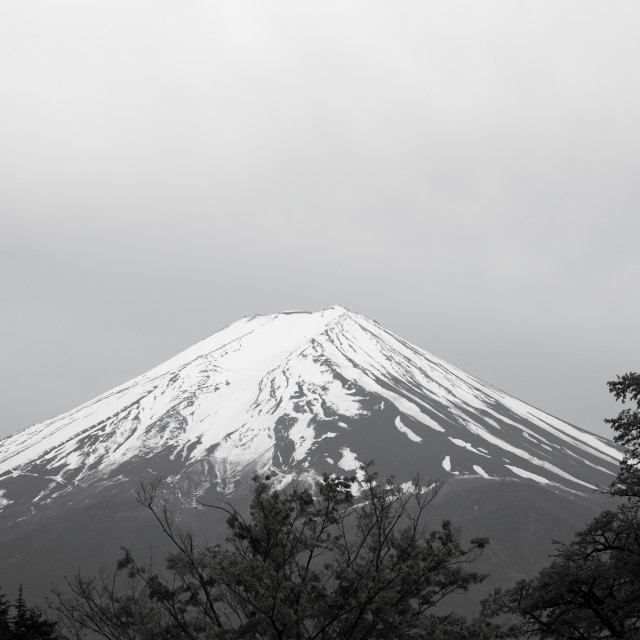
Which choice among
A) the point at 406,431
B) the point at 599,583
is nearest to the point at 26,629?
the point at 599,583

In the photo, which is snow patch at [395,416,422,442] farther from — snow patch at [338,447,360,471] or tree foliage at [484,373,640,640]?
tree foliage at [484,373,640,640]

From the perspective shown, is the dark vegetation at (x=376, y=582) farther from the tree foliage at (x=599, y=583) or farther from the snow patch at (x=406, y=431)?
the snow patch at (x=406, y=431)

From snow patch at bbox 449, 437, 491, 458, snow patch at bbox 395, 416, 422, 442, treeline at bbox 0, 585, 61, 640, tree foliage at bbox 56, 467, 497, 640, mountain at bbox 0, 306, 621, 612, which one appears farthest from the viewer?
snow patch at bbox 395, 416, 422, 442

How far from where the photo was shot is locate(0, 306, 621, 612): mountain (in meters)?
94.8

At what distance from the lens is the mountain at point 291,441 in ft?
311

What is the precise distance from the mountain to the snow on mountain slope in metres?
0.36

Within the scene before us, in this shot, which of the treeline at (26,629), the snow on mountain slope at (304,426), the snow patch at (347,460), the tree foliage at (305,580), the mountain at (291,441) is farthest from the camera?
the snow on mountain slope at (304,426)

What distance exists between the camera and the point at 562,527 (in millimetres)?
83125

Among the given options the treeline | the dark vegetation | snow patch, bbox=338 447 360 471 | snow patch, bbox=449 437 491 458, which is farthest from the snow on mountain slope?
the dark vegetation

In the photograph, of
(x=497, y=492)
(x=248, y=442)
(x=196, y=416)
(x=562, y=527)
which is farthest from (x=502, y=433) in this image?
(x=196, y=416)

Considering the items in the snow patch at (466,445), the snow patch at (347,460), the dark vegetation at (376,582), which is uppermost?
the dark vegetation at (376,582)

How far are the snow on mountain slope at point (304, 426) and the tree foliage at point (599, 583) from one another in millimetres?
85302

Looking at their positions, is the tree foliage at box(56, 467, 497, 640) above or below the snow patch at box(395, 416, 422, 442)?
above

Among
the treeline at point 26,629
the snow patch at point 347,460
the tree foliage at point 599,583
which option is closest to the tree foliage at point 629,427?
the tree foliage at point 599,583
